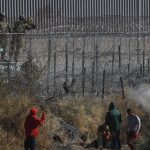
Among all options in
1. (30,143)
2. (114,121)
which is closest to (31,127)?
(30,143)

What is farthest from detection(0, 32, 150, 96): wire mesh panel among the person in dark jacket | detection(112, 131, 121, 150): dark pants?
detection(112, 131, 121, 150): dark pants

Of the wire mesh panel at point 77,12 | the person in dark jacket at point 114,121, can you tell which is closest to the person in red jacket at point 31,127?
the person in dark jacket at point 114,121

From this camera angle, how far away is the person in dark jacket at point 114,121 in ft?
70.1

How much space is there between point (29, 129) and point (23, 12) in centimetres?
1919

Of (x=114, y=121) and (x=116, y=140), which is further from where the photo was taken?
(x=116, y=140)

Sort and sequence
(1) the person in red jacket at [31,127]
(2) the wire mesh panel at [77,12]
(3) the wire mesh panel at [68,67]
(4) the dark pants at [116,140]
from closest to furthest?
1. (1) the person in red jacket at [31,127]
2. (4) the dark pants at [116,140]
3. (3) the wire mesh panel at [68,67]
4. (2) the wire mesh panel at [77,12]

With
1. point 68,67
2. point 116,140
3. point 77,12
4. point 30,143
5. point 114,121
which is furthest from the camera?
point 77,12

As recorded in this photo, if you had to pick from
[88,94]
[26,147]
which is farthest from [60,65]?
[26,147]

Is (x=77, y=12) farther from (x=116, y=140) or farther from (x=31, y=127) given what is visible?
(x=31, y=127)

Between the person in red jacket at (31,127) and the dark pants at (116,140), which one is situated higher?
the person in red jacket at (31,127)

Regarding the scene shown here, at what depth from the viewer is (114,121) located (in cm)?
2148

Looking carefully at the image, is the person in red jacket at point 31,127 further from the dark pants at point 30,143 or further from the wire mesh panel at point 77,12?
the wire mesh panel at point 77,12

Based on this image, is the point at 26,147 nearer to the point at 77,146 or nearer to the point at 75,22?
the point at 77,146

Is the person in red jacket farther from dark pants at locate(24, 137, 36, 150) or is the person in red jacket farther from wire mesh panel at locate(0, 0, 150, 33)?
wire mesh panel at locate(0, 0, 150, 33)
